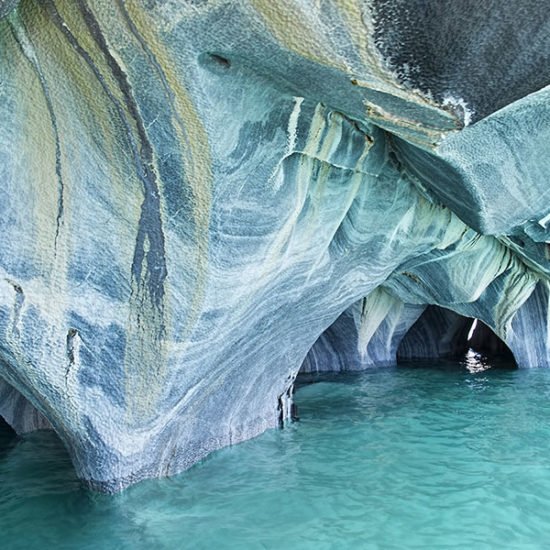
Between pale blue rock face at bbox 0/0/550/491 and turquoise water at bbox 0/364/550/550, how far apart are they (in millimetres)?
398

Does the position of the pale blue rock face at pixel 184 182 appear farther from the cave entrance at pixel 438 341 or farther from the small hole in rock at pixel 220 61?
the cave entrance at pixel 438 341

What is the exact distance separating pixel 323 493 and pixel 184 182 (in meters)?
2.47

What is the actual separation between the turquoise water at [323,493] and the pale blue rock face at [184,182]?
0.40 m

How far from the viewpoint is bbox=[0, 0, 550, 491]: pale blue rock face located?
2963 millimetres

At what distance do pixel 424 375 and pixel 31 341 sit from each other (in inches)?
347

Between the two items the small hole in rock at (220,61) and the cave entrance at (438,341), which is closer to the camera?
the small hole in rock at (220,61)

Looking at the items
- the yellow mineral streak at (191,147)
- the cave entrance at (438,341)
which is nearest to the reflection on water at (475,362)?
the cave entrance at (438,341)

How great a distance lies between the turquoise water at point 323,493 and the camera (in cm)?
375

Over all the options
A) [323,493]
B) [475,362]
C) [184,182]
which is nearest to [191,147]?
[184,182]

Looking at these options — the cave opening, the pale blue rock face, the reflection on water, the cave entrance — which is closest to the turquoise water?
the cave opening

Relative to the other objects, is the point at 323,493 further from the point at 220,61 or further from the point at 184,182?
the point at 220,61

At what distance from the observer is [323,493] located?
14.6 ft

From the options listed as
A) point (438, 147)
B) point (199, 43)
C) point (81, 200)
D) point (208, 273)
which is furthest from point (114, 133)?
point (438, 147)

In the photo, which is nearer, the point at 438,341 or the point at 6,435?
the point at 6,435
